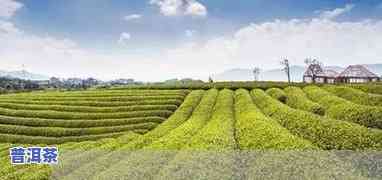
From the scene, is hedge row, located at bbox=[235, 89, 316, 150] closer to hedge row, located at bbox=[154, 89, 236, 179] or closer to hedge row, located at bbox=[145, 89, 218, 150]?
hedge row, located at bbox=[154, 89, 236, 179]

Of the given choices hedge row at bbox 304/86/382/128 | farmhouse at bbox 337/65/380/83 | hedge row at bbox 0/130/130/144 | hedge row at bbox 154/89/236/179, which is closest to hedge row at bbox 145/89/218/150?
hedge row at bbox 154/89/236/179

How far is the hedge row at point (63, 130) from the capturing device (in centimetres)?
3669

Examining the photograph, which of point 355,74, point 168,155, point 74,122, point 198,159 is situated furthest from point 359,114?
point 355,74

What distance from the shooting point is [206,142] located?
2019 cm

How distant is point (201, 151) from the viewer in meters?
18.1

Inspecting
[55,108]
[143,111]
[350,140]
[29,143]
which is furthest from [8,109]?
[350,140]

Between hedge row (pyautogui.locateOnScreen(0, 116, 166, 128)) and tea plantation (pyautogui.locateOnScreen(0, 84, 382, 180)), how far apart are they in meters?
0.09

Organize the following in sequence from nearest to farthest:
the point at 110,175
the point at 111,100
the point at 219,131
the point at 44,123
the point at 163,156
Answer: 1. the point at 110,175
2. the point at 163,156
3. the point at 219,131
4. the point at 44,123
5. the point at 111,100

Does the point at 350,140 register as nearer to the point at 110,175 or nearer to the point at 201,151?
the point at 201,151

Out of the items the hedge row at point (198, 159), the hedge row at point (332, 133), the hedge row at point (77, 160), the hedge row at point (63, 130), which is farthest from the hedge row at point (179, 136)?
the hedge row at point (332, 133)

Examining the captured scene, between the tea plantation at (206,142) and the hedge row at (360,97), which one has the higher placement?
the hedge row at (360,97)

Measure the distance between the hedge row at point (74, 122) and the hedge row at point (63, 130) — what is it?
1.41 meters

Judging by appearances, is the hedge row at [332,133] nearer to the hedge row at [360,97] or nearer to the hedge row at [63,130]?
the hedge row at [360,97]

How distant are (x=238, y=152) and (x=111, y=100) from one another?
116ft
